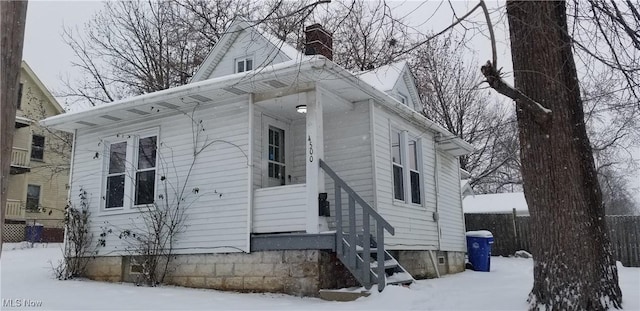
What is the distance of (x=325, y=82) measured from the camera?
7.48 m

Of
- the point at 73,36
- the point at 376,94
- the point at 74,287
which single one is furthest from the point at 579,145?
the point at 73,36

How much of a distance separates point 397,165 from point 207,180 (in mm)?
3508

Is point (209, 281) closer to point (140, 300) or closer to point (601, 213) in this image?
point (140, 300)

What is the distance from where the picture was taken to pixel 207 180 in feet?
27.1

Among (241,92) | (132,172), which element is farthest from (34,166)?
(241,92)

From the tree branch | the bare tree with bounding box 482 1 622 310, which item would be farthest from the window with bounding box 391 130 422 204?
the tree branch

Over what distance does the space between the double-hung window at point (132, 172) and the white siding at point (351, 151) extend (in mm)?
3253

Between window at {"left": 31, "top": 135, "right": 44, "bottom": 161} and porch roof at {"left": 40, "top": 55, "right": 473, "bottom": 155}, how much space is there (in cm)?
1648

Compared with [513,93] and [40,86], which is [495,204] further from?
[40,86]

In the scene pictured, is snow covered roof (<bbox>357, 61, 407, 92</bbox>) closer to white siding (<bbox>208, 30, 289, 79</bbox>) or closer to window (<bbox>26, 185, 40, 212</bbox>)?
white siding (<bbox>208, 30, 289, 79</bbox>)

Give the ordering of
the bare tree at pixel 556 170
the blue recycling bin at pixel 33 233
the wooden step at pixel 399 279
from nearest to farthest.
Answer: the bare tree at pixel 556 170 → the wooden step at pixel 399 279 → the blue recycling bin at pixel 33 233

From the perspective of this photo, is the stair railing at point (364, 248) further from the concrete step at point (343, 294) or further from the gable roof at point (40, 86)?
the gable roof at point (40, 86)

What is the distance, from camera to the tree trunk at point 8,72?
3.33 m

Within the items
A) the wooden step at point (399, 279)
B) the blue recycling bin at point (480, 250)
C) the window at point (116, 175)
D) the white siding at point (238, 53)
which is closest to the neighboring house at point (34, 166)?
the white siding at point (238, 53)
